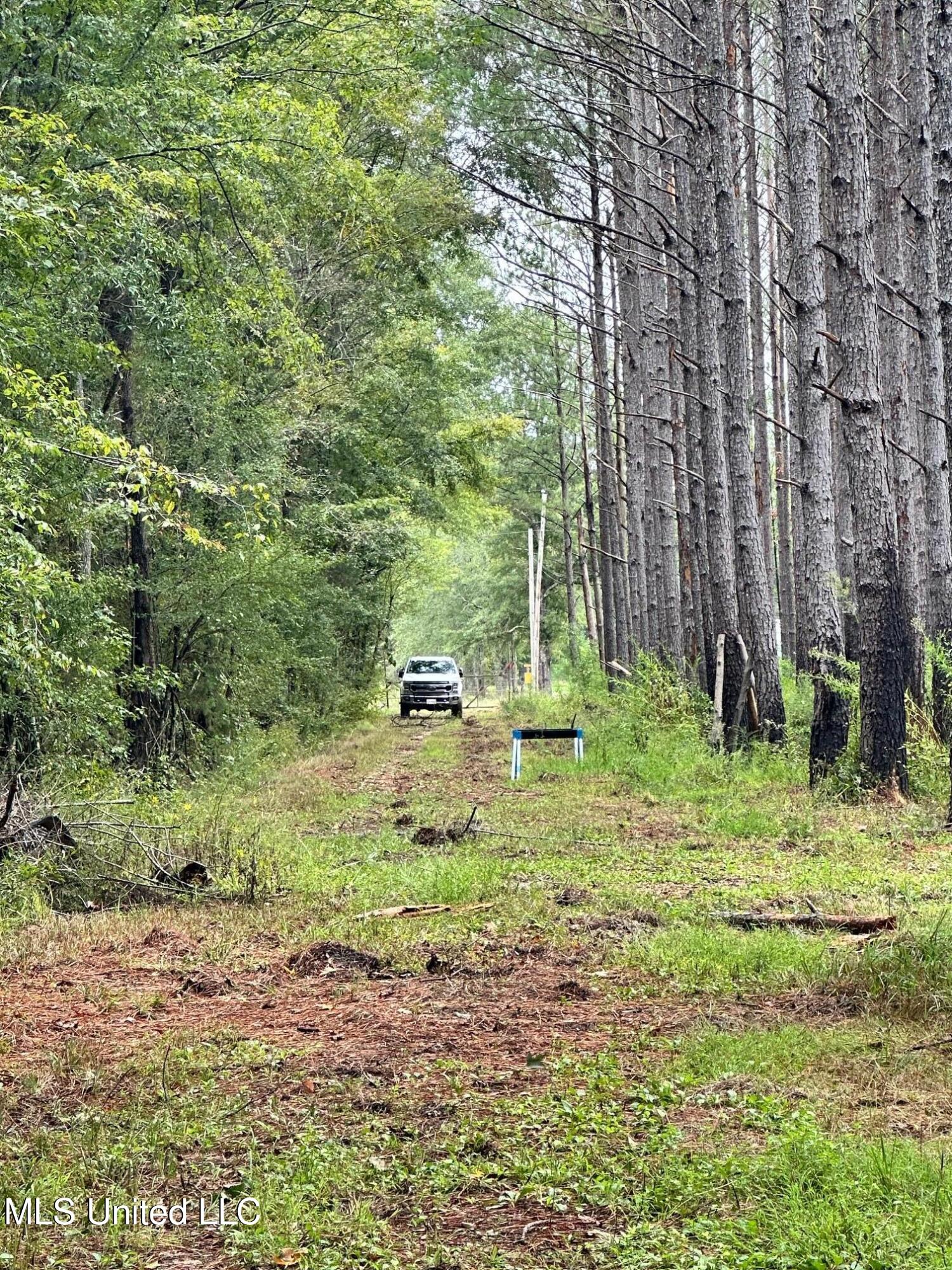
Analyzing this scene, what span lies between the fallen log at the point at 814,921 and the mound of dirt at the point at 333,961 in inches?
83.8

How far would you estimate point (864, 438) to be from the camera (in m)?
11.7

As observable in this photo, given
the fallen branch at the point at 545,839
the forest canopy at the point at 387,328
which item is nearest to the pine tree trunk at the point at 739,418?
the forest canopy at the point at 387,328

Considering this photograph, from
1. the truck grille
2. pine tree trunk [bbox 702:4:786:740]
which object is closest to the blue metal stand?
pine tree trunk [bbox 702:4:786:740]

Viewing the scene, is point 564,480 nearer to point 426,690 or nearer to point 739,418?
point 426,690

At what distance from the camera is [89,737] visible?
13.0m

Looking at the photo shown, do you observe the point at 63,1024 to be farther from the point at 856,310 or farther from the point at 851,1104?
the point at 856,310

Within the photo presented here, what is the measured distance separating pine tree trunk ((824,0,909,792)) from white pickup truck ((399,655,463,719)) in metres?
25.0

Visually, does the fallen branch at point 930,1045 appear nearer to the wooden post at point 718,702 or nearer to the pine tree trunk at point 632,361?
the wooden post at point 718,702

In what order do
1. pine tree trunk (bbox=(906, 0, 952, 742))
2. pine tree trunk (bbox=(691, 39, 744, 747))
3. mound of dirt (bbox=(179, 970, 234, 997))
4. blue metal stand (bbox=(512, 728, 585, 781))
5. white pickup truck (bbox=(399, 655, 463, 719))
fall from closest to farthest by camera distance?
mound of dirt (bbox=(179, 970, 234, 997))
pine tree trunk (bbox=(906, 0, 952, 742))
blue metal stand (bbox=(512, 728, 585, 781))
pine tree trunk (bbox=(691, 39, 744, 747))
white pickup truck (bbox=(399, 655, 463, 719))

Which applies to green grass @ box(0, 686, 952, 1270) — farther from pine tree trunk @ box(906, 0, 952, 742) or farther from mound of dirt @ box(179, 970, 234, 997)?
pine tree trunk @ box(906, 0, 952, 742)

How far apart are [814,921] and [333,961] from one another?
2.78m

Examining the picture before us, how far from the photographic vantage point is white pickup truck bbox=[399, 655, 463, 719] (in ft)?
120

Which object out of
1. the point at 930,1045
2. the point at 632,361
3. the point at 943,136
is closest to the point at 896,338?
the point at 943,136

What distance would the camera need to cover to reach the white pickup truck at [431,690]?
36719 millimetres
